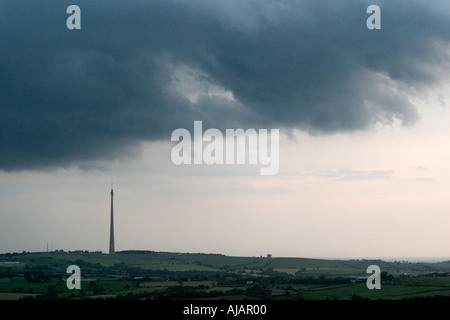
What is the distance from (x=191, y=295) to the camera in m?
125

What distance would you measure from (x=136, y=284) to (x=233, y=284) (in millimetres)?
27522
